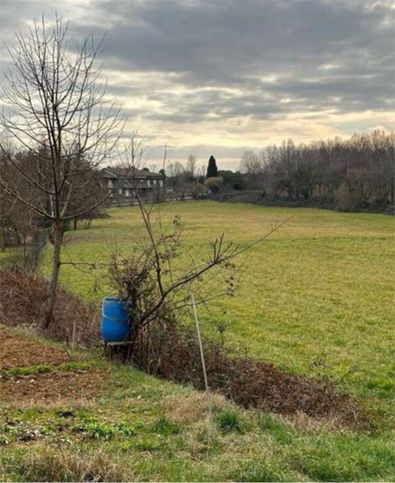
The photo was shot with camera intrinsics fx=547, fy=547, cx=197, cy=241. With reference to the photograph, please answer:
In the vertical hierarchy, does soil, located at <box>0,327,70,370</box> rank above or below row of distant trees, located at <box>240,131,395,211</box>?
below

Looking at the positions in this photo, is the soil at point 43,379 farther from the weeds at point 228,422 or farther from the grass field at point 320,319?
the weeds at point 228,422

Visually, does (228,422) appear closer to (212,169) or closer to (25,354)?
(25,354)

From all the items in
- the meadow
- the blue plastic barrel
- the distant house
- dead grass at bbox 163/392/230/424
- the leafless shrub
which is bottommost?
the meadow

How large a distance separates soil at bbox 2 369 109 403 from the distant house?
3.08 metres

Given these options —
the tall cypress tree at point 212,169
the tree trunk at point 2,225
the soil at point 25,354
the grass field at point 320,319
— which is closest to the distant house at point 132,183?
the grass field at point 320,319

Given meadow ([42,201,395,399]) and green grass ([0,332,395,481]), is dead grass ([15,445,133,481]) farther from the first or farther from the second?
meadow ([42,201,395,399])

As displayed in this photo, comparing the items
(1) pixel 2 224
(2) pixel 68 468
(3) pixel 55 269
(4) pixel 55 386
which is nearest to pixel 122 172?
(3) pixel 55 269

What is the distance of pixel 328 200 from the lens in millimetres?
73312

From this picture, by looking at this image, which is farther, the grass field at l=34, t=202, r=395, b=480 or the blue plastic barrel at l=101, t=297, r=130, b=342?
the blue plastic barrel at l=101, t=297, r=130, b=342

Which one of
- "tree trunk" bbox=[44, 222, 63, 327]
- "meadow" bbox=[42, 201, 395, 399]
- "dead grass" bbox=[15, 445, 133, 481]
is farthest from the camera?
"meadow" bbox=[42, 201, 395, 399]

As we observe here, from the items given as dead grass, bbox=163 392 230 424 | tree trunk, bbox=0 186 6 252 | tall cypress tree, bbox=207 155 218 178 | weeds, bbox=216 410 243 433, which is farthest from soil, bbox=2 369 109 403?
tall cypress tree, bbox=207 155 218 178

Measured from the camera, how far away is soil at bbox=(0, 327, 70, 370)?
7902mm

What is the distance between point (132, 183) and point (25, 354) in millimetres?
3175

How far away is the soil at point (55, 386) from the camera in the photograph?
257 inches
